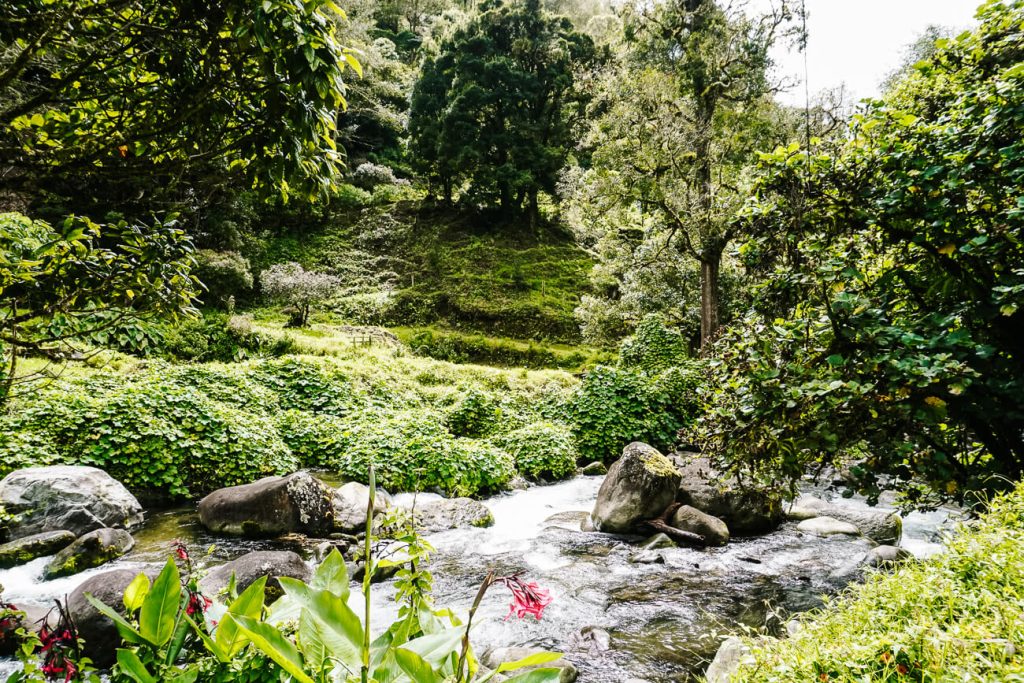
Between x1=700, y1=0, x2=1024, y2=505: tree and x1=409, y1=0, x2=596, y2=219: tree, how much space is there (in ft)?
85.3

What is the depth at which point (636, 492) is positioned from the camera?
798 centimetres

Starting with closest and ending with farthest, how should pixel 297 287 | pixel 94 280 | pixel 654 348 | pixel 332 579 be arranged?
pixel 332 579
pixel 94 280
pixel 654 348
pixel 297 287

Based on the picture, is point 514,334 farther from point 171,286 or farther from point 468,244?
point 171,286

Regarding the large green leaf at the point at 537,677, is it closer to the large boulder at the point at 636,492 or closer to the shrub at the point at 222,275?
the large boulder at the point at 636,492

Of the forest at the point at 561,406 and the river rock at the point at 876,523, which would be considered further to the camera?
the river rock at the point at 876,523

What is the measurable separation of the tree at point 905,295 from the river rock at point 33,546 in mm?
7658

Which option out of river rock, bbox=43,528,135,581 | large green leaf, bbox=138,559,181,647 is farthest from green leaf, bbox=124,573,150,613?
river rock, bbox=43,528,135,581

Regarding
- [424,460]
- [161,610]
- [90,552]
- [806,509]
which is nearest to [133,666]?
[161,610]

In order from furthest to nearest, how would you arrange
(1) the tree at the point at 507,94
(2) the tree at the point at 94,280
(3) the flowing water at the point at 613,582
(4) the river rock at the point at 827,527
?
(1) the tree at the point at 507,94 → (4) the river rock at the point at 827,527 → (3) the flowing water at the point at 613,582 → (2) the tree at the point at 94,280

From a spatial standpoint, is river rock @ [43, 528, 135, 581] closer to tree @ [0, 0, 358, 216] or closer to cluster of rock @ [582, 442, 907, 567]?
tree @ [0, 0, 358, 216]

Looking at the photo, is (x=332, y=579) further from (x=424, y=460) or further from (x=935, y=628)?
(x=424, y=460)

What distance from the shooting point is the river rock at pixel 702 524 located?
293 inches

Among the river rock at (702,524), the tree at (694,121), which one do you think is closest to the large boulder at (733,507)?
the river rock at (702,524)

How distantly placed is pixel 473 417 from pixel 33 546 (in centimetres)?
835
